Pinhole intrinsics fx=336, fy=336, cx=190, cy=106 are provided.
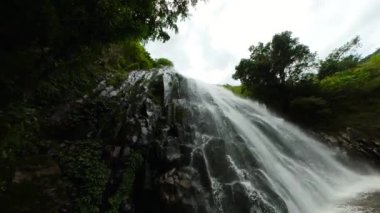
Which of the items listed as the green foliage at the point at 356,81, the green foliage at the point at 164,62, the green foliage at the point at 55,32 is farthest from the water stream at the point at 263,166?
the green foliage at the point at 164,62

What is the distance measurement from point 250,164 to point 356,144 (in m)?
6.91

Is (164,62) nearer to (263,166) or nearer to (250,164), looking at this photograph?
(263,166)

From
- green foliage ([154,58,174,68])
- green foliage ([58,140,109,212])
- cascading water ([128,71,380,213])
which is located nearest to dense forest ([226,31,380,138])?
cascading water ([128,71,380,213])

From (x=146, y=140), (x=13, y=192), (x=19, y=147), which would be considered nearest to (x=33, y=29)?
(x=19, y=147)

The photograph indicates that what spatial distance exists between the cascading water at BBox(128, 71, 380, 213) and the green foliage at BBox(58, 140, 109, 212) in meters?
1.75

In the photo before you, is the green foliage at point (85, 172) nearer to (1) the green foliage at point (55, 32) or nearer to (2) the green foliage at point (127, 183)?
(2) the green foliage at point (127, 183)

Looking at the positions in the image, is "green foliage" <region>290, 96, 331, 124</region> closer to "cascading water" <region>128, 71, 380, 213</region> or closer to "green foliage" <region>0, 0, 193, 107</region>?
"cascading water" <region>128, 71, 380, 213</region>

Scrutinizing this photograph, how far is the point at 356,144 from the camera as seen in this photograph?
13641 millimetres

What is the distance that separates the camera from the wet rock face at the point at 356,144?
12937 millimetres

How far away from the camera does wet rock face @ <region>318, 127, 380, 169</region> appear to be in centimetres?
1294

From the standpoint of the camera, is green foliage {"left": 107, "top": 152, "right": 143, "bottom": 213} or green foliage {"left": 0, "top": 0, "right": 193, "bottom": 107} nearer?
green foliage {"left": 0, "top": 0, "right": 193, "bottom": 107}

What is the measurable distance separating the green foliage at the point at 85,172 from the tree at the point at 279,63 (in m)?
10.8

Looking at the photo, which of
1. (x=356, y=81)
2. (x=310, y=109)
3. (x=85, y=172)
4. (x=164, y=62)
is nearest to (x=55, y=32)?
(x=85, y=172)

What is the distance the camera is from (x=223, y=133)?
33.8ft
